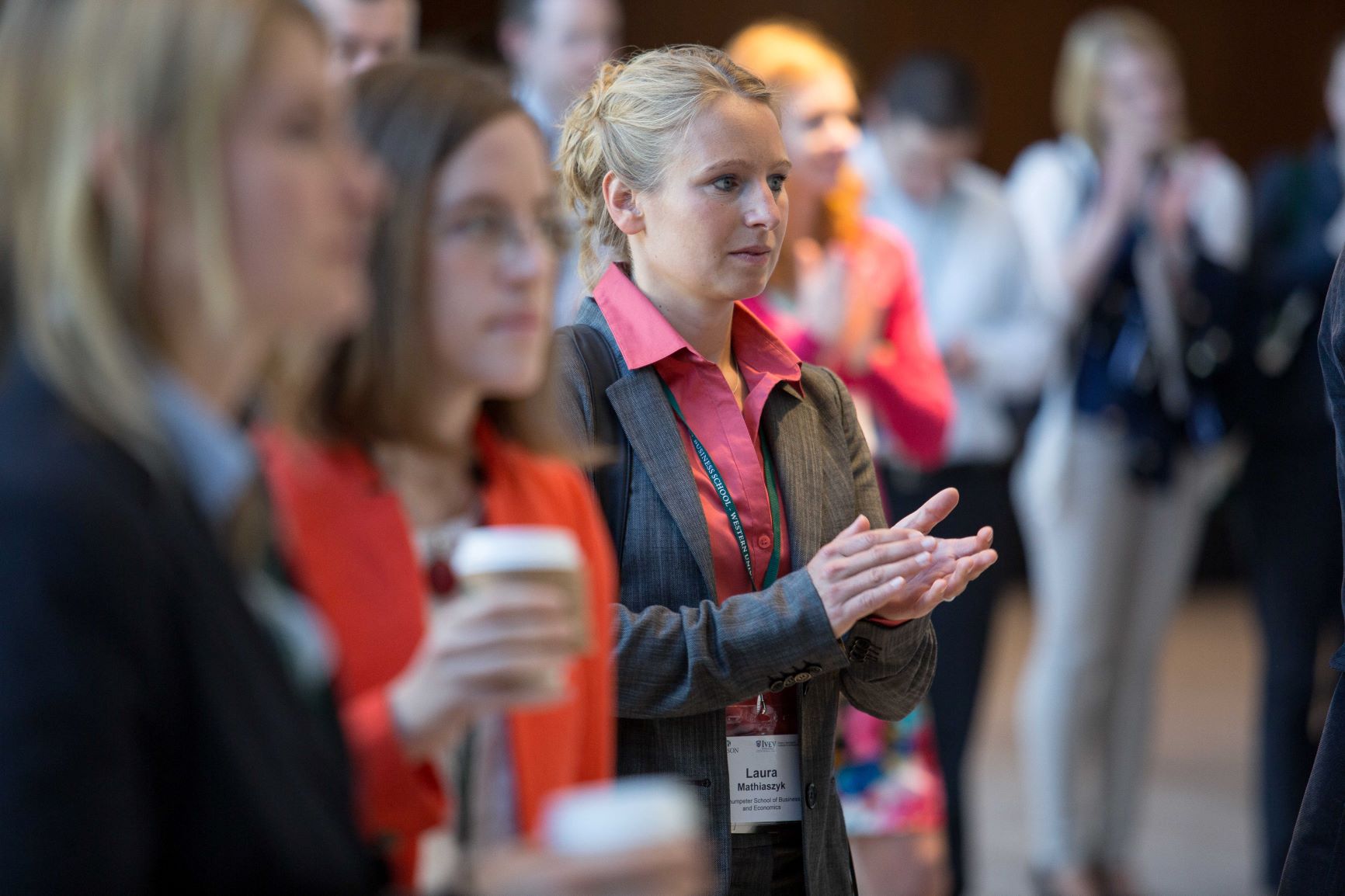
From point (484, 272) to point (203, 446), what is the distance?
0.96ft

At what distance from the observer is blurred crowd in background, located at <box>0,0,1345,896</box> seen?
98 cm

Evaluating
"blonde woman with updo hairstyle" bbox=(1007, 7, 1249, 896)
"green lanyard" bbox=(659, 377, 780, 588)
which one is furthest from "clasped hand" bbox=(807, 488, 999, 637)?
"blonde woman with updo hairstyle" bbox=(1007, 7, 1249, 896)

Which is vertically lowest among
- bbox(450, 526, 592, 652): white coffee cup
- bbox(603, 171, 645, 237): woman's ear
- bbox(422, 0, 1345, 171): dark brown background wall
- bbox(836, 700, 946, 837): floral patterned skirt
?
bbox(836, 700, 946, 837): floral patterned skirt

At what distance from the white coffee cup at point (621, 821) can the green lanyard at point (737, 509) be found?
778 millimetres

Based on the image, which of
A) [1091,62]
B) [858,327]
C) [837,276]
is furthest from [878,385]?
[1091,62]

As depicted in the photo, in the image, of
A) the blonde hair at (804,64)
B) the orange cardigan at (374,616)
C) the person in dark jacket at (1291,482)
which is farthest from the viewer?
the person in dark jacket at (1291,482)

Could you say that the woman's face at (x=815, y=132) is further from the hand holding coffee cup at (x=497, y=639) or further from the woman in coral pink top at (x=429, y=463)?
the hand holding coffee cup at (x=497, y=639)

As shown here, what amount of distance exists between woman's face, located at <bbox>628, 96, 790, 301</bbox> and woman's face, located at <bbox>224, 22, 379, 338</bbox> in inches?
31.0

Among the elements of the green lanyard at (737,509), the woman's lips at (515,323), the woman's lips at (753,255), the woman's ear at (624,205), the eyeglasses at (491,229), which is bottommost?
the green lanyard at (737,509)

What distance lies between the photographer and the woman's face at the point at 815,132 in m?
2.88

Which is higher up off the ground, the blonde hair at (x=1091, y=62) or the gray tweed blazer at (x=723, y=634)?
the blonde hair at (x=1091, y=62)

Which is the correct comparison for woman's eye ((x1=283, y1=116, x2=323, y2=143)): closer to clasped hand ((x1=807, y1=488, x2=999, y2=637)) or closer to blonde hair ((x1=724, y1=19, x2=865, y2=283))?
clasped hand ((x1=807, y1=488, x2=999, y2=637))

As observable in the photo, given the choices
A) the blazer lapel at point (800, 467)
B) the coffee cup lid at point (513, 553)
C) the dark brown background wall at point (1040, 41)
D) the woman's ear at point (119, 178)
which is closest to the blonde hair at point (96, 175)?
the woman's ear at point (119, 178)

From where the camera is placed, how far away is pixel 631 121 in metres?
1.87
